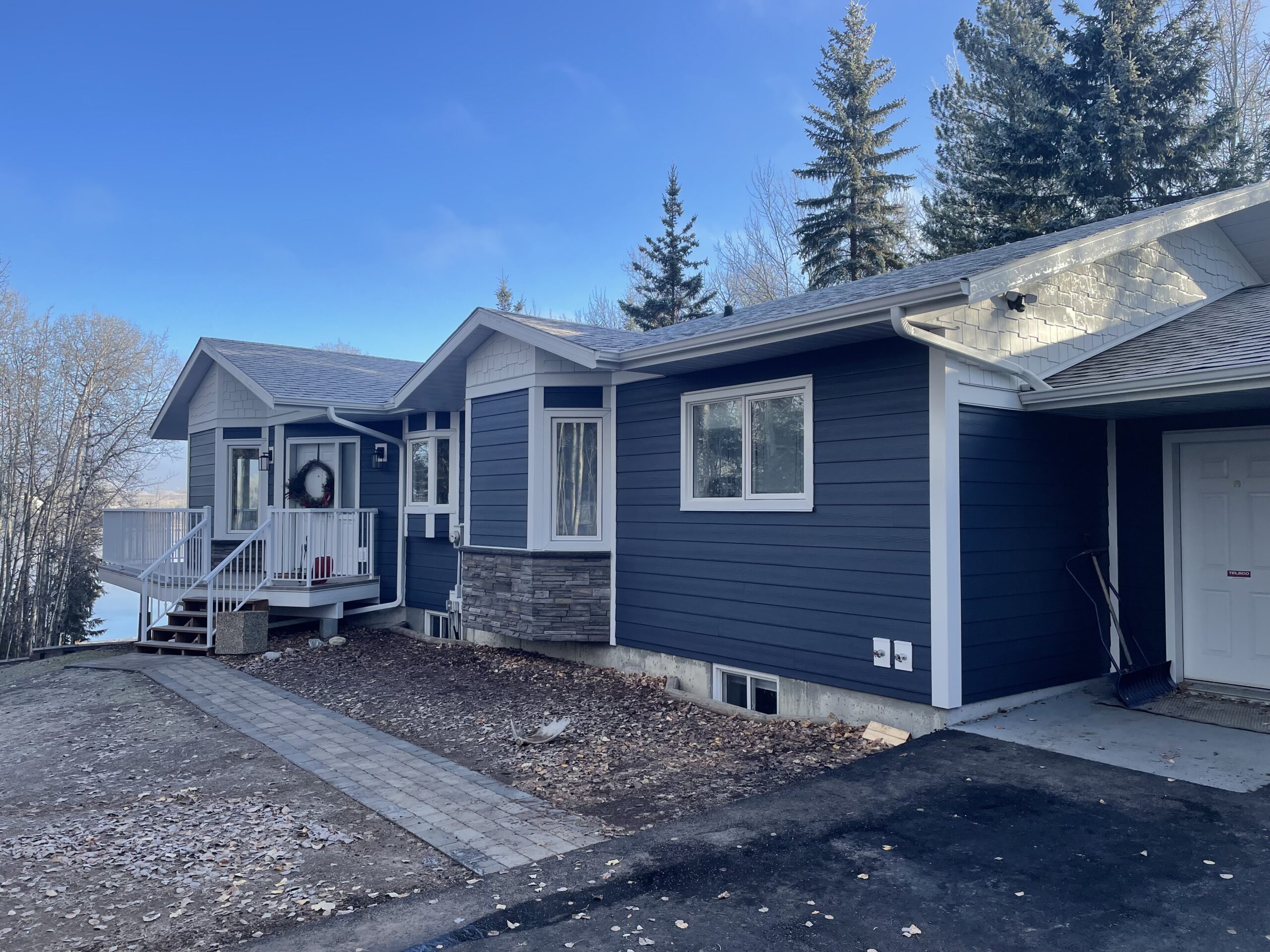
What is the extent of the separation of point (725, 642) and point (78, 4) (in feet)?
57.5

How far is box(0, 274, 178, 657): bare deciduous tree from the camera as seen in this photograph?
21641 mm

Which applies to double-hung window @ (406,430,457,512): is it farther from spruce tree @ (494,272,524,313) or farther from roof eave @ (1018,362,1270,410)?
spruce tree @ (494,272,524,313)

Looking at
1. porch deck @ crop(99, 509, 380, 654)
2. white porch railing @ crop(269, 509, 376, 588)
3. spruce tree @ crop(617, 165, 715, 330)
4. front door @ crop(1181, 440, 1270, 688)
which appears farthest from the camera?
spruce tree @ crop(617, 165, 715, 330)

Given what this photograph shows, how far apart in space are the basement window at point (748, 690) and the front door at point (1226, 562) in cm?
327

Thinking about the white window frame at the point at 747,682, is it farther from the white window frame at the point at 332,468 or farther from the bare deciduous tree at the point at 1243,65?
the bare deciduous tree at the point at 1243,65

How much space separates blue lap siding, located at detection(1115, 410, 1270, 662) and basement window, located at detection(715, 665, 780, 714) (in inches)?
116

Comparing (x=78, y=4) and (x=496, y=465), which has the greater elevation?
(x=78, y=4)

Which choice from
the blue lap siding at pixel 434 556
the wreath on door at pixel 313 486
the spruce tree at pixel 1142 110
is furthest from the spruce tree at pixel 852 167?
the wreath on door at pixel 313 486

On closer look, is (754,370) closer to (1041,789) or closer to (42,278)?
(1041,789)

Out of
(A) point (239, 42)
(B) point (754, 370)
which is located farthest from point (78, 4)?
(B) point (754, 370)

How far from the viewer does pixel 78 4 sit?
15906 millimetres

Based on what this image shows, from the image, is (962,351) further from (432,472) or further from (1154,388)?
(432,472)

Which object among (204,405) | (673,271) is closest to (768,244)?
(673,271)

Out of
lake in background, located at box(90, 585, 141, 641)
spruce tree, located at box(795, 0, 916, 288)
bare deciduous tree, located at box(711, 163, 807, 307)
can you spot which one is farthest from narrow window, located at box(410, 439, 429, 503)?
bare deciduous tree, located at box(711, 163, 807, 307)
